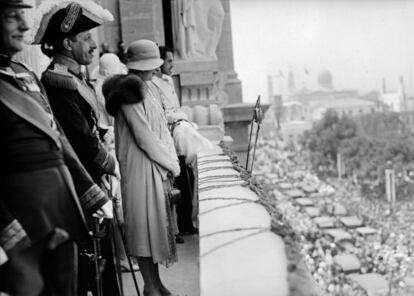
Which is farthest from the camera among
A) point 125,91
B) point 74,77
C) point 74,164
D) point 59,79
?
point 125,91

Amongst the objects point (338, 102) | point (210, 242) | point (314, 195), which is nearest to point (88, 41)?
point (210, 242)

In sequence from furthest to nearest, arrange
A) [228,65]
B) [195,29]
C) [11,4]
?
[228,65] < [195,29] < [11,4]

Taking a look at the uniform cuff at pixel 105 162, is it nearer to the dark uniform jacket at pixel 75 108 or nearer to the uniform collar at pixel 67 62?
the dark uniform jacket at pixel 75 108

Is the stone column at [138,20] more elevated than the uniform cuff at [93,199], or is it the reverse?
the stone column at [138,20]

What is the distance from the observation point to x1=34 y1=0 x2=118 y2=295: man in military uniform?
10.5 feet

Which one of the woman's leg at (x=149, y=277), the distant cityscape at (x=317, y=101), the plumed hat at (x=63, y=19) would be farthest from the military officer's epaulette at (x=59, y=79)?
the distant cityscape at (x=317, y=101)

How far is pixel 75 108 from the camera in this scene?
3.20 meters

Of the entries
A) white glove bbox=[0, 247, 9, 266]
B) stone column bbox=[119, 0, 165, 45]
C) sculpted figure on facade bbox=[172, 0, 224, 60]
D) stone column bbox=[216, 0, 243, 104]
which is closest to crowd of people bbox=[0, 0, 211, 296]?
white glove bbox=[0, 247, 9, 266]

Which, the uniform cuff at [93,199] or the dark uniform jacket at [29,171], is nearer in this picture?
the dark uniform jacket at [29,171]

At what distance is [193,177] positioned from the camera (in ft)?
20.5

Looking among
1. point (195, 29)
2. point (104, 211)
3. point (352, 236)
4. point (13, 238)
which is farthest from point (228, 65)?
point (352, 236)

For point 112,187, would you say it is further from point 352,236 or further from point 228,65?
point 352,236

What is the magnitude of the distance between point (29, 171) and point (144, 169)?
1700 millimetres

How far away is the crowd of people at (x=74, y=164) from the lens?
2.30 m
